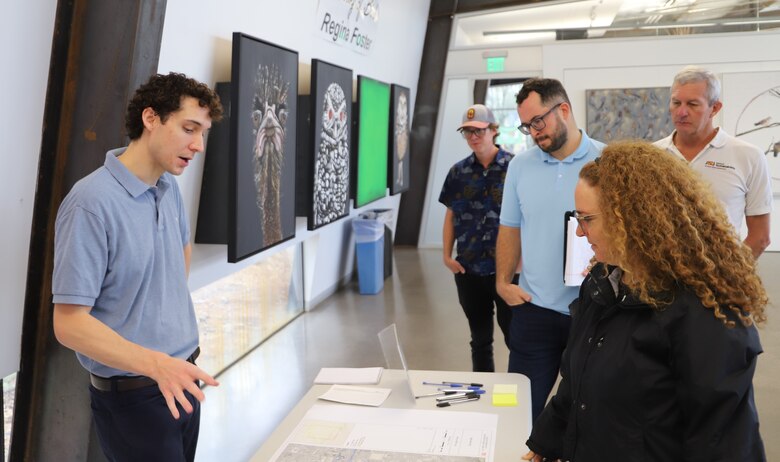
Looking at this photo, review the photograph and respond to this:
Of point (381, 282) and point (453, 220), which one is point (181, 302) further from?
point (381, 282)

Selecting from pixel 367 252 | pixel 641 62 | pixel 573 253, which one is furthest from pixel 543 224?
pixel 641 62

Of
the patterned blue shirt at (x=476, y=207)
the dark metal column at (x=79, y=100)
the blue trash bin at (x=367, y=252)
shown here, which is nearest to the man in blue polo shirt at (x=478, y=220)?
the patterned blue shirt at (x=476, y=207)

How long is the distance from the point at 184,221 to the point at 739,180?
2376 mm

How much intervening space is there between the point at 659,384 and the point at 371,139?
16.7 ft

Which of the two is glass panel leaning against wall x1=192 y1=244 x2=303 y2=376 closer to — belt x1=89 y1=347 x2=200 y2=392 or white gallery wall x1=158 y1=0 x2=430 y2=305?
white gallery wall x1=158 y1=0 x2=430 y2=305

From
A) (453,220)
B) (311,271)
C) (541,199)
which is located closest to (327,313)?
(311,271)

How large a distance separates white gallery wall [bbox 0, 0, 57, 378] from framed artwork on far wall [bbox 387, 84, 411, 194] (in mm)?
4758

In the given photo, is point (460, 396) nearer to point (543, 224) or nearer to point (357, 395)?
point (357, 395)

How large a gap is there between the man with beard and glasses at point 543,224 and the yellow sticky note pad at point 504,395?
0.55m

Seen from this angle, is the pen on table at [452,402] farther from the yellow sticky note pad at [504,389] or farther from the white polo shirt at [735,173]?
the white polo shirt at [735,173]

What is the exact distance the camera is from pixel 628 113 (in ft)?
30.8

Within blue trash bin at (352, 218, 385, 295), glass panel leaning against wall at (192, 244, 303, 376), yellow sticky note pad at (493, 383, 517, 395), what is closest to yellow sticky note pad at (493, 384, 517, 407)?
yellow sticky note pad at (493, 383, 517, 395)

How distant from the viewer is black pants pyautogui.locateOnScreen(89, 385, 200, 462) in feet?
7.16

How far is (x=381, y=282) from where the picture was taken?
298 inches
